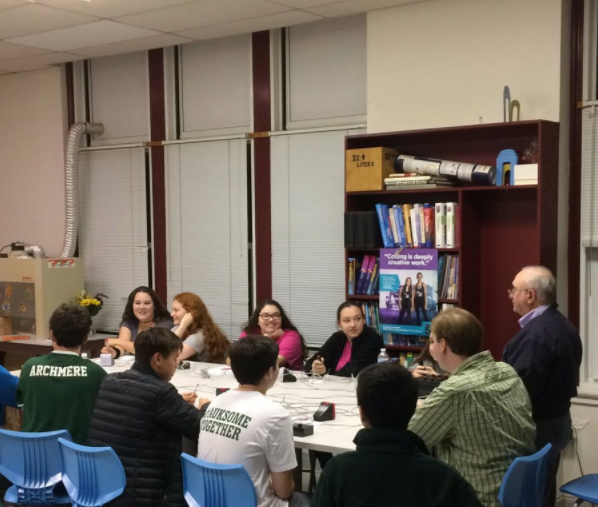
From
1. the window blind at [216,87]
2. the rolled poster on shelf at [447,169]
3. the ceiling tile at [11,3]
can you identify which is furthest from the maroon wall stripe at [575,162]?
the ceiling tile at [11,3]

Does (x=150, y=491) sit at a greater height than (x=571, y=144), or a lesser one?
lesser

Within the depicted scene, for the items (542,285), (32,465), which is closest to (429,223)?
(542,285)

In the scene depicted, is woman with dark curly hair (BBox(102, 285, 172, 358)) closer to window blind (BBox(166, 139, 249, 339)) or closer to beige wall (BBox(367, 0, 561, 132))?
window blind (BBox(166, 139, 249, 339))

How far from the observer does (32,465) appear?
339 cm

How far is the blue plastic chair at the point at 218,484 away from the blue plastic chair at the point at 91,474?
0.35 meters

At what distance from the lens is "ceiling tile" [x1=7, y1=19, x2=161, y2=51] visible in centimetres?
568

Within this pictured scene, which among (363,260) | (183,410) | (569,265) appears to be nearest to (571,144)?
(569,265)

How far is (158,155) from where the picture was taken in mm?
6699

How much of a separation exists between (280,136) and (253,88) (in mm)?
507

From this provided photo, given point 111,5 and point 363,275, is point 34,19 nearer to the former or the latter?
point 111,5

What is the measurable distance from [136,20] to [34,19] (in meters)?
0.71

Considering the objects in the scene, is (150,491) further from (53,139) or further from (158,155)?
(53,139)

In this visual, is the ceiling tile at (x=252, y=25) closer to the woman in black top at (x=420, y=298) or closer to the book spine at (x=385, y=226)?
the book spine at (x=385, y=226)

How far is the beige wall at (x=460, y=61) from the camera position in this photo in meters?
4.57
